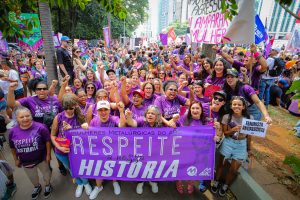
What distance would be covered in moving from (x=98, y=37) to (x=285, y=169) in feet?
85.8

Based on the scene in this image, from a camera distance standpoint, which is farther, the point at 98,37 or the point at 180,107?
the point at 98,37

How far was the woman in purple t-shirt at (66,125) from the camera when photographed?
10.1ft

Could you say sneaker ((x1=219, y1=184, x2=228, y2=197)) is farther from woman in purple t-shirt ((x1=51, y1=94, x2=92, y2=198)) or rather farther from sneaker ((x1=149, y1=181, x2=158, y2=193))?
→ woman in purple t-shirt ((x1=51, y1=94, x2=92, y2=198))

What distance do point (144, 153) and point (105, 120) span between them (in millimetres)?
822

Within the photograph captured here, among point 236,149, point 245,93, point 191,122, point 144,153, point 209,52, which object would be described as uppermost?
point 209,52

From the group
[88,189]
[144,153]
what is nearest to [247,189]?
[144,153]

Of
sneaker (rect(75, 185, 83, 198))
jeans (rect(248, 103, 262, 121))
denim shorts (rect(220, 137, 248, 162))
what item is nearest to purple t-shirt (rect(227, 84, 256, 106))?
jeans (rect(248, 103, 262, 121))

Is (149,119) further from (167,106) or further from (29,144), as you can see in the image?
(29,144)

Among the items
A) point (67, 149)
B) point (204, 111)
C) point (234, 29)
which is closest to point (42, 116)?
point (67, 149)

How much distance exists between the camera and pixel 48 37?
5.45 m

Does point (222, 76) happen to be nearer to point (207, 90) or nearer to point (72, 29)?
point (207, 90)

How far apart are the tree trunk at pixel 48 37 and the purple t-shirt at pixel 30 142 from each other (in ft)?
10.1

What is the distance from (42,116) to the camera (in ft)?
11.5

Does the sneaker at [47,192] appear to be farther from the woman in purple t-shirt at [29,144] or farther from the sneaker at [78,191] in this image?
the sneaker at [78,191]
